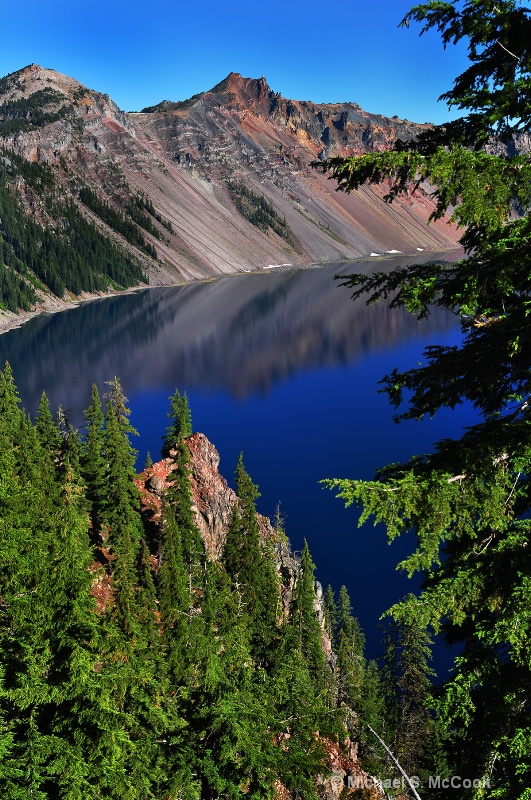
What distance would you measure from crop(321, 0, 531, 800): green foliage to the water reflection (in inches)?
3218

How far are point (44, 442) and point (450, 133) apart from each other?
36922 millimetres

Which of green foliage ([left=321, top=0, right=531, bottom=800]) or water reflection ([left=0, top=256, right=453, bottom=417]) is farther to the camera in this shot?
water reflection ([left=0, top=256, right=453, bottom=417])

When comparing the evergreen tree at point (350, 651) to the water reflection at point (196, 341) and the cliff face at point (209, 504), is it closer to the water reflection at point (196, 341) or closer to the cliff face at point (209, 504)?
the cliff face at point (209, 504)

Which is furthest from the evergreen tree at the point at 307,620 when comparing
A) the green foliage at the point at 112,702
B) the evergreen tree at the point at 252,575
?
the green foliage at the point at 112,702

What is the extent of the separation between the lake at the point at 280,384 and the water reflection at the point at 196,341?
1.36 ft

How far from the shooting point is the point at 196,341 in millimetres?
134750

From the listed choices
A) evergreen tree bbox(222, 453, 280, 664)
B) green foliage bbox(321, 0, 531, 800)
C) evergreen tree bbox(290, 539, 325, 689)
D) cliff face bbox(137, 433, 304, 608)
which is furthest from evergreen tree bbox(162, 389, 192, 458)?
green foliage bbox(321, 0, 531, 800)

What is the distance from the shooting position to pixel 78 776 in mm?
10969

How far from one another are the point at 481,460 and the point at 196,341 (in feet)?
426

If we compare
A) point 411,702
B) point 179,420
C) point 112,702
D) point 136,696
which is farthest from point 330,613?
point 112,702

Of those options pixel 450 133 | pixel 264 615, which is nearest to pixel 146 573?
pixel 264 615

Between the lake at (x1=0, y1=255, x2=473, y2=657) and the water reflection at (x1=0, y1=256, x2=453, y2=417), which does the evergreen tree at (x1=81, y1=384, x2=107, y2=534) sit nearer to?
the lake at (x1=0, y1=255, x2=473, y2=657)

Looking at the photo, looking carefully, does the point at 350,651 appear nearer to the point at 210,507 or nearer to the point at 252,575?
the point at 252,575

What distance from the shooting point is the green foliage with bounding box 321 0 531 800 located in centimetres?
691
